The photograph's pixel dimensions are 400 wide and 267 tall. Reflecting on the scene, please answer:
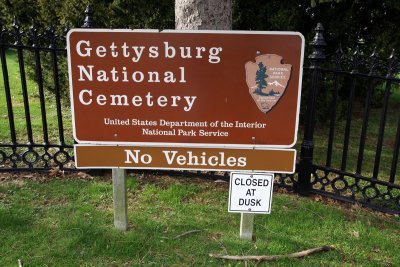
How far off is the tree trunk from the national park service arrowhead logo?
1.46 metres

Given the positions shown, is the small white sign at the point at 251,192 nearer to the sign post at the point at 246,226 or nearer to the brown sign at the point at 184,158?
the brown sign at the point at 184,158

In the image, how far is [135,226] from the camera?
3371 mm

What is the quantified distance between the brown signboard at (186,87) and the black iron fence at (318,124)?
1.23 meters

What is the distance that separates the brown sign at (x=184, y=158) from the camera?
2.86 metres

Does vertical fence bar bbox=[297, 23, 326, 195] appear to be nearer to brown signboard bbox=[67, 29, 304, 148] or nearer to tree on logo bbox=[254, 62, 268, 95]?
brown signboard bbox=[67, 29, 304, 148]

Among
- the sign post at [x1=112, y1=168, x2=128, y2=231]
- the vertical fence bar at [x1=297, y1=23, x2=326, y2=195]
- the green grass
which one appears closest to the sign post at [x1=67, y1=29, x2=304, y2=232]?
the sign post at [x1=112, y1=168, x2=128, y2=231]

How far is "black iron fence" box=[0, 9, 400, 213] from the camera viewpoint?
149 inches

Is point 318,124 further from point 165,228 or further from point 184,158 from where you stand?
point 184,158

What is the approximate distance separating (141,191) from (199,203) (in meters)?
0.59

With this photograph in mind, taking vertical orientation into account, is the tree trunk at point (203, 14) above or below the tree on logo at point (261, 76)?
above

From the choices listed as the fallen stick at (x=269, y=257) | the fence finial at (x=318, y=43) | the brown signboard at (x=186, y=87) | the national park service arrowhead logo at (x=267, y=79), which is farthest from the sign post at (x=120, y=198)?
the fence finial at (x=318, y=43)

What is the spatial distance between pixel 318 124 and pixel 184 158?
460 centimetres

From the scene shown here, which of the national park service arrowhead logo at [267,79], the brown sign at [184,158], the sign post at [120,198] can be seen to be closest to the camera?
the national park service arrowhead logo at [267,79]

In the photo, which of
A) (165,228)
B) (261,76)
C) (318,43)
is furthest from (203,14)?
(165,228)
